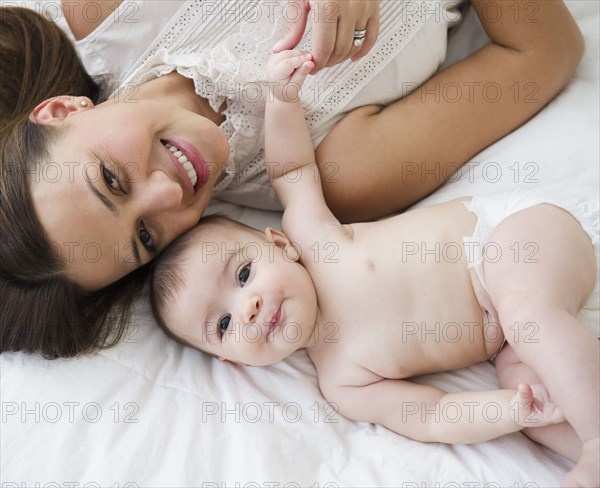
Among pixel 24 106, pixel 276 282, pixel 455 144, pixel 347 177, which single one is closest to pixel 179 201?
pixel 276 282

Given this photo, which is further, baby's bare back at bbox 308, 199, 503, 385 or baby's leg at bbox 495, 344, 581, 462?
baby's bare back at bbox 308, 199, 503, 385

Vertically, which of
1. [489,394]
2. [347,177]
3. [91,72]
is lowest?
[489,394]

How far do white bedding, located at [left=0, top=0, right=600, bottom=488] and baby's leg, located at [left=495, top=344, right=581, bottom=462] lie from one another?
21 millimetres

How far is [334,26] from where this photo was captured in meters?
0.99

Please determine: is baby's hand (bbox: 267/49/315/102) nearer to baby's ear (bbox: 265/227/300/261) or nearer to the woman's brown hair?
baby's ear (bbox: 265/227/300/261)

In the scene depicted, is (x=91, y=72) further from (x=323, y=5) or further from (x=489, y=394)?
(x=489, y=394)

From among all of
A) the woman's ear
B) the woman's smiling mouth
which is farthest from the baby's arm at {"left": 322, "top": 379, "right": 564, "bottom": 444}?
the woman's ear

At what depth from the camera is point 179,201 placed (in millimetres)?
1000

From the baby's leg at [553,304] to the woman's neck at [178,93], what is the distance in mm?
641

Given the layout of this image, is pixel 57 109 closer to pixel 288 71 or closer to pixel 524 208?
pixel 288 71

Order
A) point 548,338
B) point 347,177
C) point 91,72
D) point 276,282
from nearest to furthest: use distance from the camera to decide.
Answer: point 548,338 < point 276,282 < point 347,177 < point 91,72

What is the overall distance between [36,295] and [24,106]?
449 millimetres

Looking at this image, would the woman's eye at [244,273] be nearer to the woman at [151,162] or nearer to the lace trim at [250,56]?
the woman at [151,162]

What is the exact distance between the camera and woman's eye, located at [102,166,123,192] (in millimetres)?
962
